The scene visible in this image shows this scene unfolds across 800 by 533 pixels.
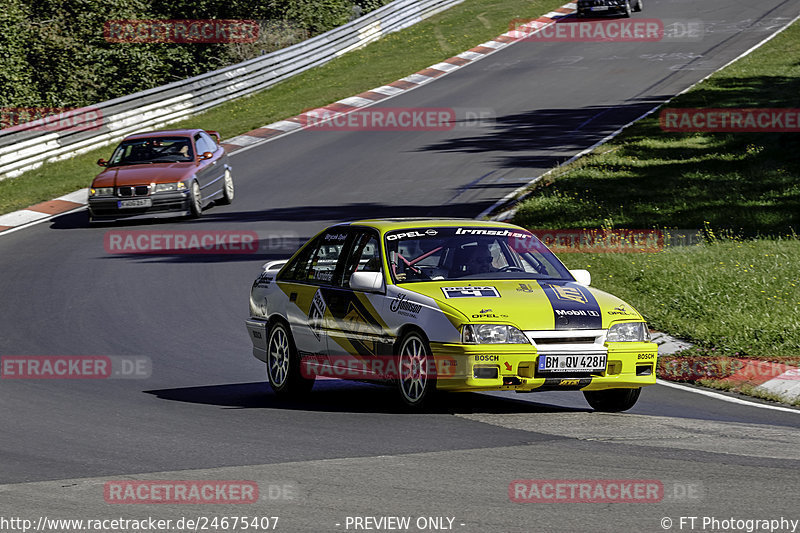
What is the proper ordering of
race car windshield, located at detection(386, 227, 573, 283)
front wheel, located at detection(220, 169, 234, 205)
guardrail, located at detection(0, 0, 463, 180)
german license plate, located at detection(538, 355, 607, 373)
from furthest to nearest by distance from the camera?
guardrail, located at detection(0, 0, 463, 180) → front wheel, located at detection(220, 169, 234, 205) → race car windshield, located at detection(386, 227, 573, 283) → german license plate, located at detection(538, 355, 607, 373)

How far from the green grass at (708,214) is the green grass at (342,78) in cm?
1011

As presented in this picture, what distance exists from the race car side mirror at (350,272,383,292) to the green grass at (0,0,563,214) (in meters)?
15.8

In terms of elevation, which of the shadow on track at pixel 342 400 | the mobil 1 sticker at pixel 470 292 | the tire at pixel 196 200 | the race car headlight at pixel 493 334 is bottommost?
the tire at pixel 196 200

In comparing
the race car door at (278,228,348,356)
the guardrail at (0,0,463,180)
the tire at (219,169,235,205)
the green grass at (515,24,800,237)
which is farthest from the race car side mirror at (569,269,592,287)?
the guardrail at (0,0,463,180)

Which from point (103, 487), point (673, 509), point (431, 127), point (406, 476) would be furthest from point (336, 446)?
point (431, 127)

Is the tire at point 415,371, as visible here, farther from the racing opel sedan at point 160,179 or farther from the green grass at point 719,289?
the racing opel sedan at point 160,179

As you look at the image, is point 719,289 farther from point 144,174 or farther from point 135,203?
point 144,174

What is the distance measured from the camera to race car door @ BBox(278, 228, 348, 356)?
407 inches

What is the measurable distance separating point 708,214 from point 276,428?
40.3 feet

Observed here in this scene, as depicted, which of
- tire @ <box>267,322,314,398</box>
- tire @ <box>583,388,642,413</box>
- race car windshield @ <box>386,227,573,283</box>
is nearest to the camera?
tire @ <box>583,388,642,413</box>

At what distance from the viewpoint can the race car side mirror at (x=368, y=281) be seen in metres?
9.55

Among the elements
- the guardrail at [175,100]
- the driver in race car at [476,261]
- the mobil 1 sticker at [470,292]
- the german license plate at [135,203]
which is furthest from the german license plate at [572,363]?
the guardrail at [175,100]

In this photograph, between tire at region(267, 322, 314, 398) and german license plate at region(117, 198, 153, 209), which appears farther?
german license plate at region(117, 198, 153, 209)

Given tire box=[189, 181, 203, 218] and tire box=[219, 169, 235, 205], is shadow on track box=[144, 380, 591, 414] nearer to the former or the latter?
tire box=[189, 181, 203, 218]
